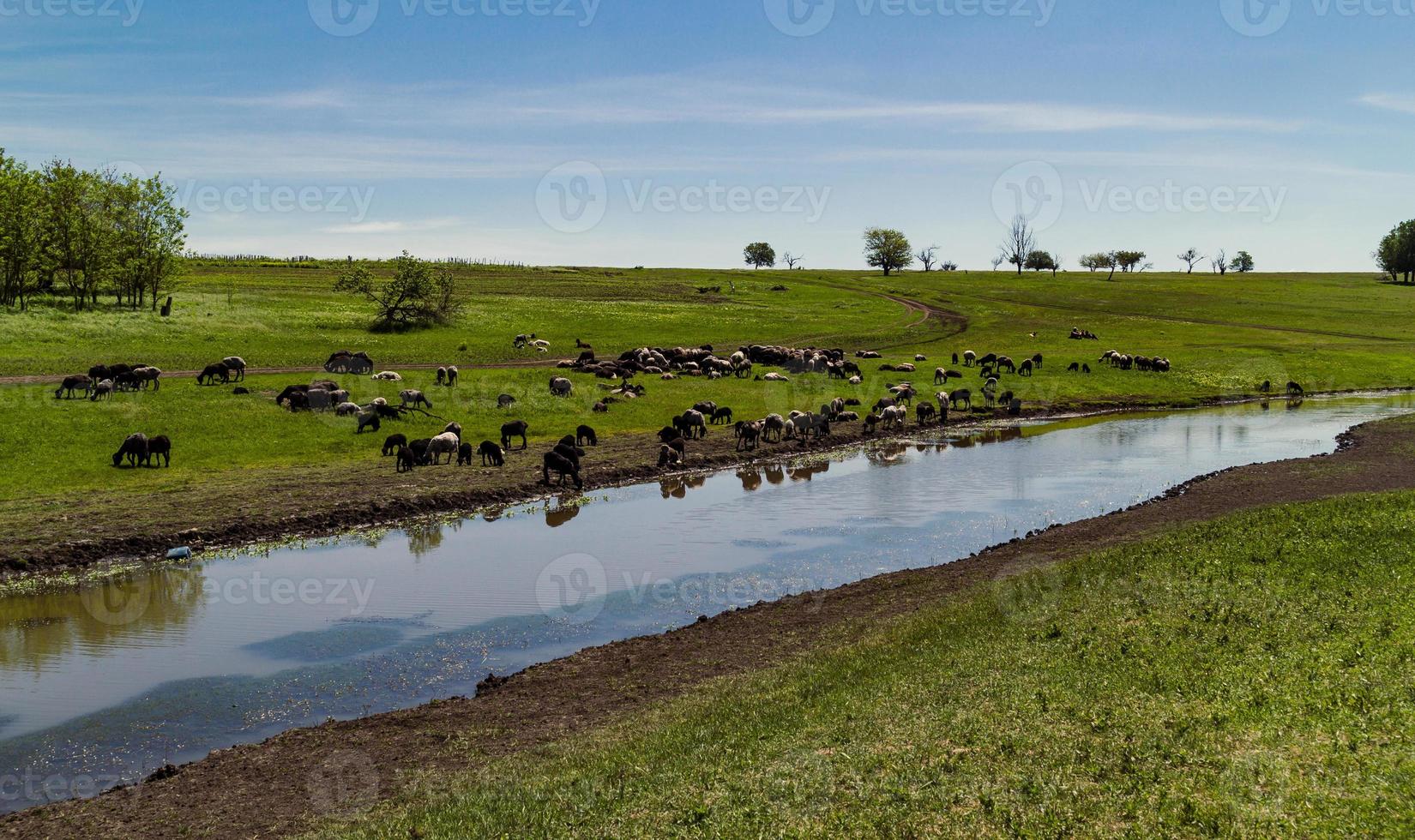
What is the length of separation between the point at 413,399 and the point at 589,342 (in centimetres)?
3095

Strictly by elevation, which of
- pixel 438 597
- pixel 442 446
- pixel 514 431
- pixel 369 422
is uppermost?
pixel 369 422

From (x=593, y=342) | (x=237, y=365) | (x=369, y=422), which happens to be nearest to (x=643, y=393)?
(x=369, y=422)

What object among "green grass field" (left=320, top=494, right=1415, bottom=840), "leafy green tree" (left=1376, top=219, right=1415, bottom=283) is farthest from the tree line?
"leafy green tree" (left=1376, top=219, right=1415, bottom=283)

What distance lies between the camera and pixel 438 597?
23641mm

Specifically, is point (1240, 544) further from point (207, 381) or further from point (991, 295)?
point (991, 295)

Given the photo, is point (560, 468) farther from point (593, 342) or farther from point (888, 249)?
point (888, 249)

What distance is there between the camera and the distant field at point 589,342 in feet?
124

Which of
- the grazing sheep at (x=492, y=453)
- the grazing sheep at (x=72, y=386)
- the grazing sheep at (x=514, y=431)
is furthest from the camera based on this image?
the grazing sheep at (x=72, y=386)

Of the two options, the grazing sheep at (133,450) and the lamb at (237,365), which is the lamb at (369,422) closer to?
the grazing sheep at (133,450)

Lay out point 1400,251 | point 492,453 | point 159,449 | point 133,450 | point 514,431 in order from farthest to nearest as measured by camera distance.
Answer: point 1400,251
point 514,431
point 492,453
point 159,449
point 133,450

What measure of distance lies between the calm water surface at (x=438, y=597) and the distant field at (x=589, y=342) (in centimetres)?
Result: 914

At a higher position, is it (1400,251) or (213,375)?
(1400,251)

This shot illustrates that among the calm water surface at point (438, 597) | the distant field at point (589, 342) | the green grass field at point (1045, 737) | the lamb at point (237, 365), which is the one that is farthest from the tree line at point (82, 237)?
the green grass field at point (1045, 737)

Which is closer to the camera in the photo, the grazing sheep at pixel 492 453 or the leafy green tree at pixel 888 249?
the grazing sheep at pixel 492 453
